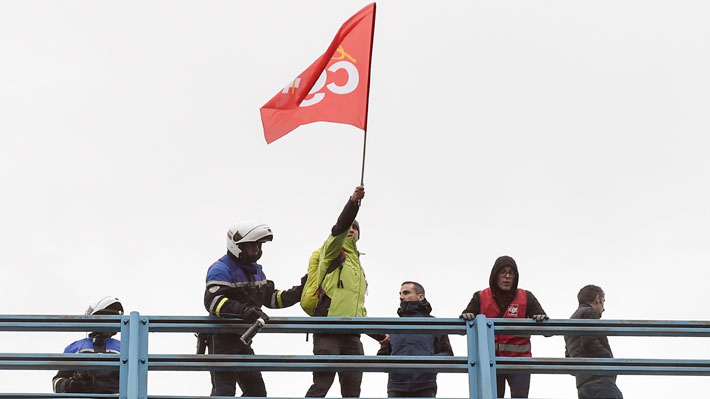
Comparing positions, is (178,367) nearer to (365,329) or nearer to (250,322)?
(250,322)

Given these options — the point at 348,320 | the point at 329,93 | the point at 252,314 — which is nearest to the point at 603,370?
the point at 348,320

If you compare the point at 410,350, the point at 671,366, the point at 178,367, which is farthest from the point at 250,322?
the point at 671,366

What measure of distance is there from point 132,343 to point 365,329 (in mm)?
1741

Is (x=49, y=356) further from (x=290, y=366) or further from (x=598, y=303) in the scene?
(x=598, y=303)

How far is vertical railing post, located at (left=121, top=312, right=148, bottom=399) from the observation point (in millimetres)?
9188

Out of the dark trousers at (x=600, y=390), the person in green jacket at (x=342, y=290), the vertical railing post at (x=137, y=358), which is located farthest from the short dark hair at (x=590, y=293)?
the vertical railing post at (x=137, y=358)

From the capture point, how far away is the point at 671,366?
31.7 ft

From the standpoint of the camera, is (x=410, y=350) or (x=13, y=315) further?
(x=410, y=350)

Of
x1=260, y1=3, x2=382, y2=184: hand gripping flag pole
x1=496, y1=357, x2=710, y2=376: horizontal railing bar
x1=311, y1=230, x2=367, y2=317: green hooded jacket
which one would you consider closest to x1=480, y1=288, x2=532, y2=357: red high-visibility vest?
→ x1=496, y1=357, x2=710, y2=376: horizontal railing bar

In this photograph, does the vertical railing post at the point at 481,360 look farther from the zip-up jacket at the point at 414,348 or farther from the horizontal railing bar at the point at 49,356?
the horizontal railing bar at the point at 49,356

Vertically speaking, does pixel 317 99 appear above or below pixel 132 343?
above

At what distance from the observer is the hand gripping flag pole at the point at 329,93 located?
11.6 metres

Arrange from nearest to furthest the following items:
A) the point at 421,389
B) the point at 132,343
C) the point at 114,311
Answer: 1. the point at 132,343
2. the point at 421,389
3. the point at 114,311

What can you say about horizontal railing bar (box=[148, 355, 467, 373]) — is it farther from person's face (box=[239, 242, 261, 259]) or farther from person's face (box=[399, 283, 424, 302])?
person's face (box=[399, 283, 424, 302])
